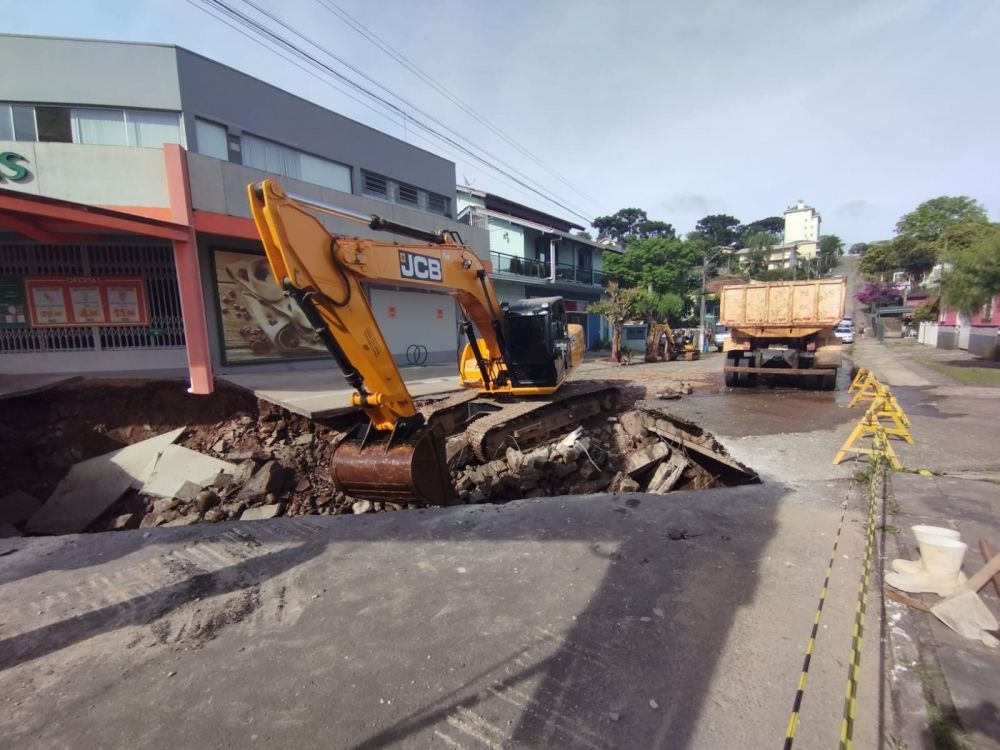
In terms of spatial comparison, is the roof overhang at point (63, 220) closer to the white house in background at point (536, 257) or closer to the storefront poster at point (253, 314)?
the storefront poster at point (253, 314)

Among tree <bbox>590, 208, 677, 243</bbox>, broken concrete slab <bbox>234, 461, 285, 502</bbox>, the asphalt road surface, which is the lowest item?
broken concrete slab <bbox>234, 461, 285, 502</bbox>

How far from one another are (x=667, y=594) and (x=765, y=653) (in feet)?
2.23

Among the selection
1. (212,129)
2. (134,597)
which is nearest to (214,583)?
(134,597)

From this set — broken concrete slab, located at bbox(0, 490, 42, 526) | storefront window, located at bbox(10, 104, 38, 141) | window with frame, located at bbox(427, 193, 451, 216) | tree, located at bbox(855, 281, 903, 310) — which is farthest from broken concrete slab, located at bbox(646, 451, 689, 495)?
tree, located at bbox(855, 281, 903, 310)

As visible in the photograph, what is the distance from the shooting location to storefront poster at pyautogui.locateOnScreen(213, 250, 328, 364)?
11555 mm

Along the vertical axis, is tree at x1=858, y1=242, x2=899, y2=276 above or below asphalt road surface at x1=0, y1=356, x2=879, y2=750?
above

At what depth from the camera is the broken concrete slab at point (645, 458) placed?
671cm

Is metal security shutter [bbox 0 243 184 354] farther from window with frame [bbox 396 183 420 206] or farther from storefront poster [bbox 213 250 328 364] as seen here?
window with frame [bbox 396 183 420 206]

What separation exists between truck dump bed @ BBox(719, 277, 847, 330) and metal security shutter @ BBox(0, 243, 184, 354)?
14035 millimetres

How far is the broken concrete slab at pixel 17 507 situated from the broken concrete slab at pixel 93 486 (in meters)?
0.13

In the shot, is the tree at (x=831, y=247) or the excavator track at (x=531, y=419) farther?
the tree at (x=831, y=247)

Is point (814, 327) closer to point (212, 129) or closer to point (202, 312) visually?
point (202, 312)

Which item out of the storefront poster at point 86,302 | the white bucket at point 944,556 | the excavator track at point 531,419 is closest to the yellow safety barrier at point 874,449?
the white bucket at point 944,556

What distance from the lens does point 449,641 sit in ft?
9.41
